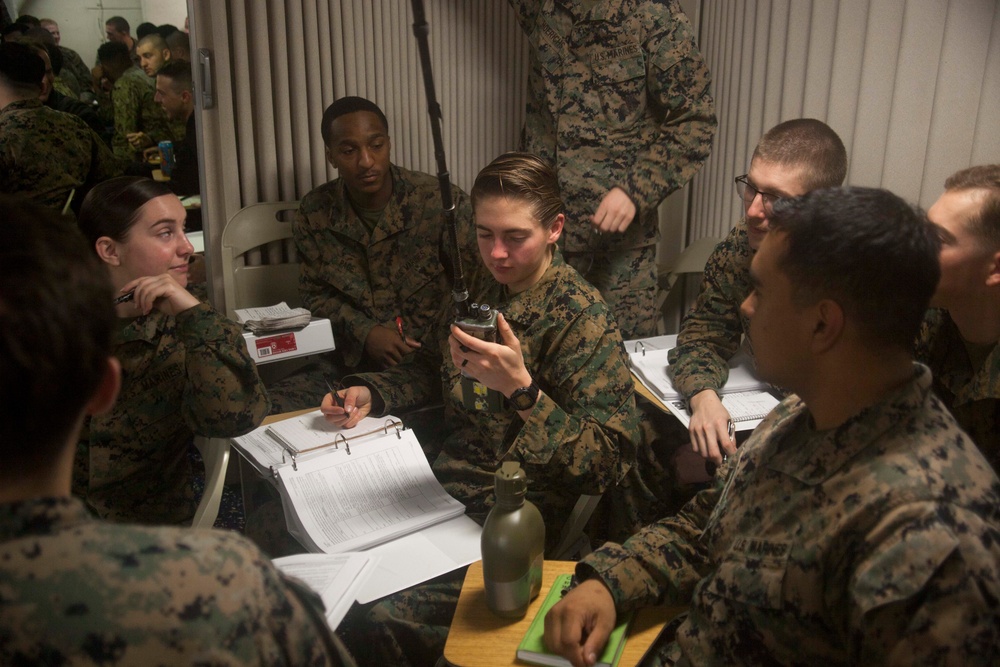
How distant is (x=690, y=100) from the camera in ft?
8.89

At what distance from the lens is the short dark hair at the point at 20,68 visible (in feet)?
10.00

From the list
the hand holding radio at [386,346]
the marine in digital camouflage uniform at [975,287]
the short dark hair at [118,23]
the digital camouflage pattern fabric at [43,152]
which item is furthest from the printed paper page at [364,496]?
the short dark hair at [118,23]

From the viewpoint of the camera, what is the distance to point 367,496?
1.68 meters

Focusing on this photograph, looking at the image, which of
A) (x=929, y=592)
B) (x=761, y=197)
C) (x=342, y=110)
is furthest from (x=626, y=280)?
(x=929, y=592)

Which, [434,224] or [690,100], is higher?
[690,100]

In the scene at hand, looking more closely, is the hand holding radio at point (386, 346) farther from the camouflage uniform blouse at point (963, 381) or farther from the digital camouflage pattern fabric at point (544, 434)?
the camouflage uniform blouse at point (963, 381)

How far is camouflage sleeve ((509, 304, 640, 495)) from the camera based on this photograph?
5.10 feet

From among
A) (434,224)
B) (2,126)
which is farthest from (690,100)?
(2,126)

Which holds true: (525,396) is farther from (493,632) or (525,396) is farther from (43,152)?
(43,152)

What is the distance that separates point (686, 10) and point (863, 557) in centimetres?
287

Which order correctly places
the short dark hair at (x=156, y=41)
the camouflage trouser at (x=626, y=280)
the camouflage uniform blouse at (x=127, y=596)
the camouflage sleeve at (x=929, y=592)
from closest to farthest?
the camouflage uniform blouse at (x=127, y=596)
the camouflage sleeve at (x=929, y=592)
the camouflage trouser at (x=626, y=280)
the short dark hair at (x=156, y=41)

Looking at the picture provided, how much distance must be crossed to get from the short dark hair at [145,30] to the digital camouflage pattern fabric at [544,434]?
3889 millimetres

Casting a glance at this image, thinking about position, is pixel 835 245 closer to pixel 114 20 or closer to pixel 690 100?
pixel 690 100

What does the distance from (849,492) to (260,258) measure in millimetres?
2406
